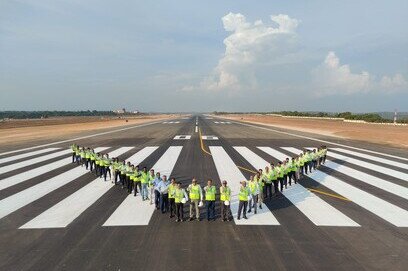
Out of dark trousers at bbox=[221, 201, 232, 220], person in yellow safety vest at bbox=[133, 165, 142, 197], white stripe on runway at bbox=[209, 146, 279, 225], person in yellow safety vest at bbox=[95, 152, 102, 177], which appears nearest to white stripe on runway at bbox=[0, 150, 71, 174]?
person in yellow safety vest at bbox=[95, 152, 102, 177]

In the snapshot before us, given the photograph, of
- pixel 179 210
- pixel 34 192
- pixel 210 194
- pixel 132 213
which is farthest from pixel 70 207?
pixel 210 194

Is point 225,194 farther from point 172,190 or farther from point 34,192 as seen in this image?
point 34,192

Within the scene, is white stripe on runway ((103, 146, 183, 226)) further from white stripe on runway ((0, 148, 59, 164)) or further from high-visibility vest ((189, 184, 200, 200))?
white stripe on runway ((0, 148, 59, 164))

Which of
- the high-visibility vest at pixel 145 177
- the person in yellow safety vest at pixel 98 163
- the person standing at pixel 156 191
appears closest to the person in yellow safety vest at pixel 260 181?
the person standing at pixel 156 191

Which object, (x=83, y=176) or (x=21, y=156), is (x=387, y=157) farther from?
(x=21, y=156)

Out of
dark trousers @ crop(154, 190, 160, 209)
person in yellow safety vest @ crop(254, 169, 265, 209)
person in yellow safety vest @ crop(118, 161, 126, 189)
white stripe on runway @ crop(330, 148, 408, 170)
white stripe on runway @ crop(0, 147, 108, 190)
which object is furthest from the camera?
white stripe on runway @ crop(330, 148, 408, 170)

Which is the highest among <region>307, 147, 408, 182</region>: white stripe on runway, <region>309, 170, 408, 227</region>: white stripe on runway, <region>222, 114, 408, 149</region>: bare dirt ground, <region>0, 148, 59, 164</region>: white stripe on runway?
<region>222, 114, 408, 149</region>: bare dirt ground
